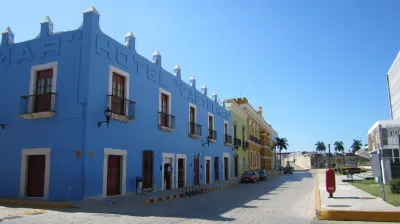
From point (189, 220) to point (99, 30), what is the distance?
9.42 metres

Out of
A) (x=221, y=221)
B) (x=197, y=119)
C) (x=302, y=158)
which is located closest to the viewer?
(x=221, y=221)

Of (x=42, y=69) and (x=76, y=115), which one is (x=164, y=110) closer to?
(x=76, y=115)

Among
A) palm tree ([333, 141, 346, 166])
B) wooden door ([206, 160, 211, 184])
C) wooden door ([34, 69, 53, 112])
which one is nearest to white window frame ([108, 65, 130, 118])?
wooden door ([34, 69, 53, 112])

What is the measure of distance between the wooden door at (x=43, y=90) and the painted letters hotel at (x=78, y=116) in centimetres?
4

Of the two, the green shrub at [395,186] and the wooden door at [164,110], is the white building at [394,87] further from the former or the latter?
the wooden door at [164,110]

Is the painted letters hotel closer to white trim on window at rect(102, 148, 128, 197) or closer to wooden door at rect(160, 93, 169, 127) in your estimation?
white trim on window at rect(102, 148, 128, 197)

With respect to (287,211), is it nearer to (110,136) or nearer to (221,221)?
(221,221)

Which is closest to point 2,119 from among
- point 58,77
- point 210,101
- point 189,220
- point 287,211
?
point 58,77

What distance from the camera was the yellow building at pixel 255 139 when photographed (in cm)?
4144

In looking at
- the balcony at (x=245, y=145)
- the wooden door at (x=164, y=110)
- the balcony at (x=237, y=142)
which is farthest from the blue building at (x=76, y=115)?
the balcony at (x=245, y=145)

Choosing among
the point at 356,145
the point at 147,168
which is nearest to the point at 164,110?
the point at 147,168

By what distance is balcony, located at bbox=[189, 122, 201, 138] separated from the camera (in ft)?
77.0

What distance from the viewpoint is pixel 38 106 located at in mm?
→ 14758

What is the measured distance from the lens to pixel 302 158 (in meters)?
97.1
